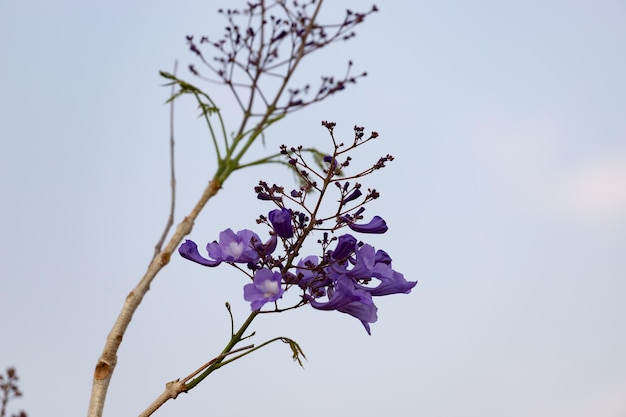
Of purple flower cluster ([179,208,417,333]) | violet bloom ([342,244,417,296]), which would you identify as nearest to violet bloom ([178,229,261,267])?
purple flower cluster ([179,208,417,333])

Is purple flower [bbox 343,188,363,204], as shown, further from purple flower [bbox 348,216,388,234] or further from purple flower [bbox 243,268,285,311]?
purple flower [bbox 243,268,285,311]

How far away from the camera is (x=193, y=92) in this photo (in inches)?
163

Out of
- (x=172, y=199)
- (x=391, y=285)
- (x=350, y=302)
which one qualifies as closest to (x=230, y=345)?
(x=350, y=302)

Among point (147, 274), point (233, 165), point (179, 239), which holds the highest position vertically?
point (233, 165)

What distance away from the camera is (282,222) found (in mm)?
1617

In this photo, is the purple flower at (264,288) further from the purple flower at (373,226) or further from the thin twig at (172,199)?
the thin twig at (172,199)

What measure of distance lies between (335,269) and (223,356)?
31 cm

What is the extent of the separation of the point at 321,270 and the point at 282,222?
143mm

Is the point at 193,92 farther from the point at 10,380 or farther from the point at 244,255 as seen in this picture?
the point at 244,255

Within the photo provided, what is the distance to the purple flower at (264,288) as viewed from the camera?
157 centimetres

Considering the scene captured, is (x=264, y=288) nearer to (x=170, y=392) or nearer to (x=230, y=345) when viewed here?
(x=230, y=345)

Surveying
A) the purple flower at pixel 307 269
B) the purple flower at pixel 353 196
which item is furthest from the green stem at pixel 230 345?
the purple flower at pixel 353 196

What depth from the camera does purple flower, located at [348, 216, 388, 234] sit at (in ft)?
5.62

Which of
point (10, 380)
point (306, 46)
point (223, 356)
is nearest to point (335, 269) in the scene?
point (223, 356)
